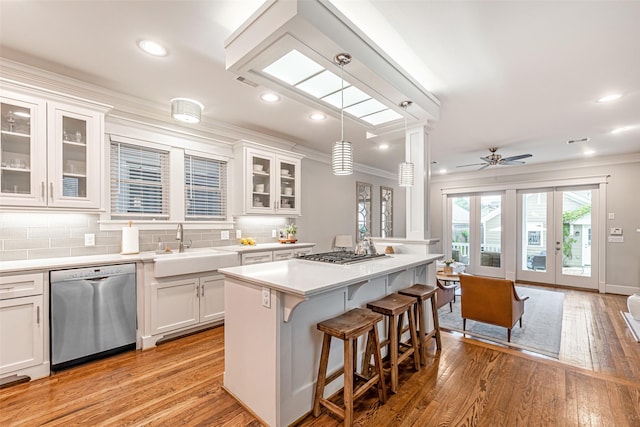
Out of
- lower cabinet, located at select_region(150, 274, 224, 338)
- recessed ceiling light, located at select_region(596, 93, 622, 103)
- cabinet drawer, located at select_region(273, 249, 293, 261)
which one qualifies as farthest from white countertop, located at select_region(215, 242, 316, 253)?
recessed ceiling light, located at select_region(596, 93, 622, 103)

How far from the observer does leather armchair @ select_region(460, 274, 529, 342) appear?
10.7ft

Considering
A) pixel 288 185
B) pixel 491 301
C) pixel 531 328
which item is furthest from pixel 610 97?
pixel 288 185

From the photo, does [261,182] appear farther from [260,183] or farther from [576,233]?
[576,233]

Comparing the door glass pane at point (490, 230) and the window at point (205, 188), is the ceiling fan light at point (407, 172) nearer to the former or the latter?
the window at point (205, 188)

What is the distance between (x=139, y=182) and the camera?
3.32m

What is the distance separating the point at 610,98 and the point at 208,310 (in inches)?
194

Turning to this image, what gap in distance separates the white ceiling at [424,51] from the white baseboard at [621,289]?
3439 mm

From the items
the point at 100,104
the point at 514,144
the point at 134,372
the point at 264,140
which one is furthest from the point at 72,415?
the point at 514,144

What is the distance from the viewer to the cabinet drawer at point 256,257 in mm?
3688

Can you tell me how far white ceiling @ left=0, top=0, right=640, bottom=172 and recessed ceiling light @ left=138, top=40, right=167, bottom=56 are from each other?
0.05 m

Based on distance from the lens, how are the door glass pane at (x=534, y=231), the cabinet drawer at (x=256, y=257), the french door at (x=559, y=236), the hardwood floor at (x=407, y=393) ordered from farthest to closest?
1. the door glass pane at (x=534, y=231)
2. the french door at (x=559, y=236)
3. the cabinet drawer at (x=256, y=257)
4. the hardwood floor at (x=407, y=393)

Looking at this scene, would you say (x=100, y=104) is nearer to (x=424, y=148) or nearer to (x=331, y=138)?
(x=331, y=138)

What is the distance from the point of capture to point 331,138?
15.1 ft

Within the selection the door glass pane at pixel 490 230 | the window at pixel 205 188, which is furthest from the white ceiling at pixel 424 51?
the door glass pane at pixel 490 230
